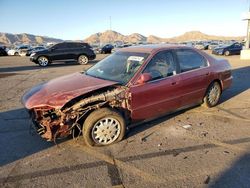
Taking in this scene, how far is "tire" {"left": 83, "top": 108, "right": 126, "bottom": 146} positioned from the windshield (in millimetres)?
680

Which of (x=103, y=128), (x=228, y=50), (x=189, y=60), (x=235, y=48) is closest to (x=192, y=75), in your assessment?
(x=189, y=60)

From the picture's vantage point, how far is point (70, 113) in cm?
442

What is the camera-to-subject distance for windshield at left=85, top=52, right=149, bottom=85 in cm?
510

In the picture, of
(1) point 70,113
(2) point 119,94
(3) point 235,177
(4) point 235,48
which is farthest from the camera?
(4) point 235,48

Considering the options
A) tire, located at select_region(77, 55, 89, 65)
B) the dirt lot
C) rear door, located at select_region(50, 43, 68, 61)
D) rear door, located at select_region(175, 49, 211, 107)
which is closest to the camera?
the dirt lot

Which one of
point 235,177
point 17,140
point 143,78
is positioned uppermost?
point 143,78

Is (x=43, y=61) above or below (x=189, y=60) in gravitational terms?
below

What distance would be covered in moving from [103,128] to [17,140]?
1650 mm

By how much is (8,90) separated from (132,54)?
593cm

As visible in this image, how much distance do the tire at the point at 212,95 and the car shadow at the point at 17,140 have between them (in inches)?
141

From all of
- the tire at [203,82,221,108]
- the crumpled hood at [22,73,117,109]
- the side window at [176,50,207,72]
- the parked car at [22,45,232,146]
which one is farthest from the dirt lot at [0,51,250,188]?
the side window at [176,50,207,72]

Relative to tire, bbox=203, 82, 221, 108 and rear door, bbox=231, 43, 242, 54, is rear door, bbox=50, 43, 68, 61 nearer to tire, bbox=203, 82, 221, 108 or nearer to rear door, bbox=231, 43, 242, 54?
tire, bbox=203, 82, 221, 108

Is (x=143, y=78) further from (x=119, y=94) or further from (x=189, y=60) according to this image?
(x=189, y=60)

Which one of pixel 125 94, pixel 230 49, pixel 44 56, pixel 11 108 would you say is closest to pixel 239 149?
pixel 125 94
